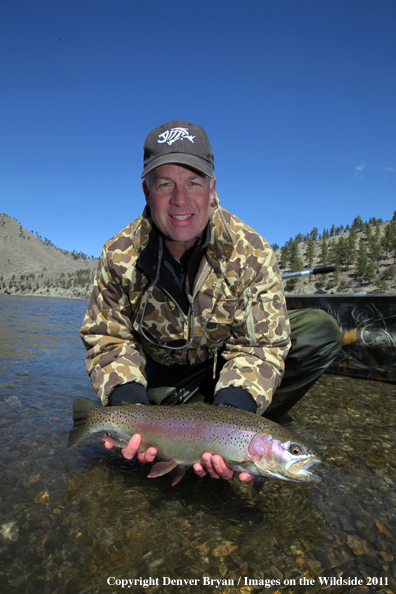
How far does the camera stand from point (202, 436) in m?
2.25

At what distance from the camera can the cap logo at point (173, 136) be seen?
9.14ft

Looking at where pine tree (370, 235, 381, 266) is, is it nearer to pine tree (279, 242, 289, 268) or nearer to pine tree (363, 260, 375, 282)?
pine tree (363, 260, 375, 282)

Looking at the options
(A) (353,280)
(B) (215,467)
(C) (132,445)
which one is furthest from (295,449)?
(A) (353,280)

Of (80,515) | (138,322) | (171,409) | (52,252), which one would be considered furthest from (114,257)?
(52,252)

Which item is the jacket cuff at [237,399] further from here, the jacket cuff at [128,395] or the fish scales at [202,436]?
the jacket cuff at [128,395]

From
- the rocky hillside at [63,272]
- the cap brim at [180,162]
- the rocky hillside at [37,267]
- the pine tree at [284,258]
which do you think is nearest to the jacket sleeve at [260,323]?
the cap brim at [180,162]

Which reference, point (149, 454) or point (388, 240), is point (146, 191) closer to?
point (149, 454)

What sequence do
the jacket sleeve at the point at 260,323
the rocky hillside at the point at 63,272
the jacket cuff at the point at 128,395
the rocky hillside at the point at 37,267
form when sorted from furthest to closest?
the rocky hillside at the point at 37,267
the rocky hillside at the point at 63,272
the jacket sleeve at the point at 260,323
the jacket cuff at the point at 128,395

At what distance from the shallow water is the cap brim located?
242cm

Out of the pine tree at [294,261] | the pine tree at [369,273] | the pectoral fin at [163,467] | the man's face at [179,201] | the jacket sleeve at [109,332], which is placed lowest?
the pectoral fin at [163,467]

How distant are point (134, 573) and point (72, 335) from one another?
997cm

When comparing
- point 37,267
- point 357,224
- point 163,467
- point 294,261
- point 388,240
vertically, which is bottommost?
point 163,467

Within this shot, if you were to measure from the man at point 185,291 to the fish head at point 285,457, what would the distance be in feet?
1.85

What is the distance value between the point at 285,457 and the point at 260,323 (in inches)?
48.0
